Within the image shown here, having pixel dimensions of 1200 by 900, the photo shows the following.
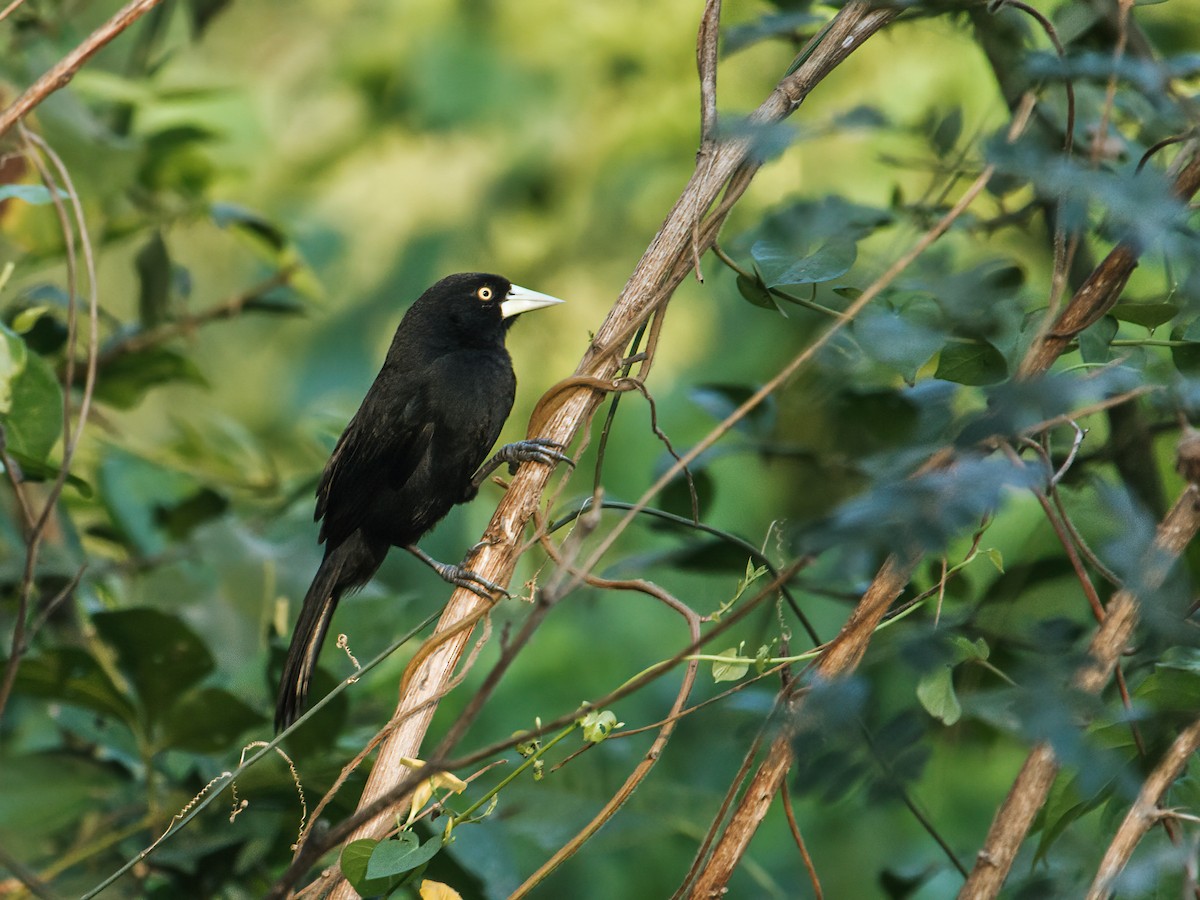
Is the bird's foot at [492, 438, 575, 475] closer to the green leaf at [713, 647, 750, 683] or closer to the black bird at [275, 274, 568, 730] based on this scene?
the green leaf at [713, 647, 750, 683]

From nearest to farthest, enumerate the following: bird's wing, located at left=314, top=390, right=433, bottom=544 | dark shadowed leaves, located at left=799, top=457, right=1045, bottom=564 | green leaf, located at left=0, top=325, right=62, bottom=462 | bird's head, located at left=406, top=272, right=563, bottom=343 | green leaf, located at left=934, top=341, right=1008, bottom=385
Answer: dark shadowed leaves, located at left=799, top=457, right=1045, bottom=564 → green leaf, located at left=934, top=341, right=1008, bottom=385 → green leaf, located at left=0, top=325, right=62, bottom=462 → bird's wing, located at left=314, top=390, right=433, bottom=544 → bird's head, located at left=406, top=272, right=563, bottom=343

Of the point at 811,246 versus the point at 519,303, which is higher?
the point at 811,246

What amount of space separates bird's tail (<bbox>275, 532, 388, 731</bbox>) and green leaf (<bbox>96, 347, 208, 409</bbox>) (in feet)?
1.98

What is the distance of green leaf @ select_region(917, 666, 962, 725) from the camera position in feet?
5.37

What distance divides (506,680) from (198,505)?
117 cm

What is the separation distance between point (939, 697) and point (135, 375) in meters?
2.43

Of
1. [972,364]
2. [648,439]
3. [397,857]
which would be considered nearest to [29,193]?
[397,857]

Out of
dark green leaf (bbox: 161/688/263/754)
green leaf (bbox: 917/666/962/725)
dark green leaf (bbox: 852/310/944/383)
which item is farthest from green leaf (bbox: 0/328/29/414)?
green leaf (bbox: 917/666/962/725)

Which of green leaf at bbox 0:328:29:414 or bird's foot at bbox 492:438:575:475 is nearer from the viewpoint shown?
bird's foot at bbox 492:438:575:475

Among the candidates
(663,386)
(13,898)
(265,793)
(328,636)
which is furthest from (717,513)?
(13,898)

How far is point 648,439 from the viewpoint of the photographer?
480cm

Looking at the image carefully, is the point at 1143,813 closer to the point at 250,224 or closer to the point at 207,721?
the point at 207,721

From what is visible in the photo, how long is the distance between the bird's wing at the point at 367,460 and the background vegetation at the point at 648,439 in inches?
6.3

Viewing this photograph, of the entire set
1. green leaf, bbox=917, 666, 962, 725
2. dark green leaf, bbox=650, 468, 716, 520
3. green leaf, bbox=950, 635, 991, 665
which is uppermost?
green leaf, bbox=950, 635, 991, 665
